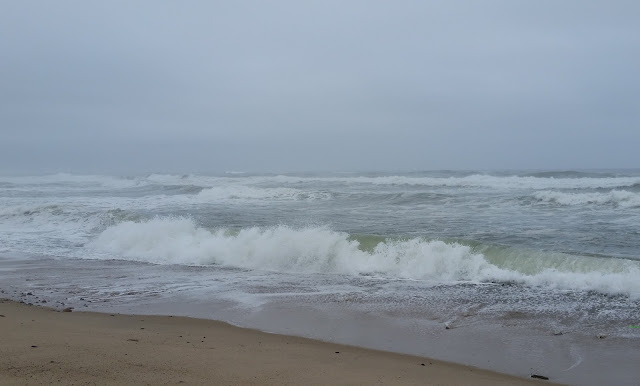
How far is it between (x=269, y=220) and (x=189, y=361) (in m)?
12.2

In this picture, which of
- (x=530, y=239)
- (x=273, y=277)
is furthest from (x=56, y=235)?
(x=530, y=239)

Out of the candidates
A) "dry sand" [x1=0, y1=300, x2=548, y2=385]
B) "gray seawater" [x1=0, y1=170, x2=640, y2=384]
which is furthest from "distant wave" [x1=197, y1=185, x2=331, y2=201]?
"dry sand" [x1=0, y1=300, x2=548, y2=385]

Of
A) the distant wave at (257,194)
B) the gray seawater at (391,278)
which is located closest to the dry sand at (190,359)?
the gray seawater at (391,278)

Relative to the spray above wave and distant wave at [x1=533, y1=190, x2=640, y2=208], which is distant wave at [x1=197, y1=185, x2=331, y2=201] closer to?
distant wave at [x1=533, y1=190, x2=640, y2=208]

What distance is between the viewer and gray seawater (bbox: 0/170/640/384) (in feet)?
18.4

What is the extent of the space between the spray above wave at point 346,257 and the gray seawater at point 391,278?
0.10 ft

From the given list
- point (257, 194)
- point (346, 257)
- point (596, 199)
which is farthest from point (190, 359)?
point (257, 194)

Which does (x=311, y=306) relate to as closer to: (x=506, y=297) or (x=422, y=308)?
(x=422, y=308)

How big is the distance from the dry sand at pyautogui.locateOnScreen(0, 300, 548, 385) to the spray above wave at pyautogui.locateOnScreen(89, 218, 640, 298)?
453 centimetres

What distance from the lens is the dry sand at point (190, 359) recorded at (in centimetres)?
394

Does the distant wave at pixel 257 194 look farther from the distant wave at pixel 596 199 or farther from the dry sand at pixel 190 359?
the dry sand at pixel 190 359

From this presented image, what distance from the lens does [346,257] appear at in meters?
10.6

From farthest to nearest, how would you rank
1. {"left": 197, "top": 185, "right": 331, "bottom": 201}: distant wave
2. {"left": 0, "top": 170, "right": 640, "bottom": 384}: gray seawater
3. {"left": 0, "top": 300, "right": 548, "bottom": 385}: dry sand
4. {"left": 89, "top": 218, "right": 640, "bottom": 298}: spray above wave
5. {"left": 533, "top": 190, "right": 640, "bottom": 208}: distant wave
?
{"left": 197, "top": 185, "right": 331, "bottom": 201}: distant wave → {"left": 533, "top": 190, "right": 640, "bottom": 208}: distant wave → {"left": 89, "top": 218, "right": 640, "bottom": 298}: spray above wave → {"left": 0, "top": 170, "right": 640, "bottom": 384}: gray seawater → {"left": 0, "top": 300, "right": 548, "bottom": 385}: dry sand

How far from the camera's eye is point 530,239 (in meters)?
11.8
